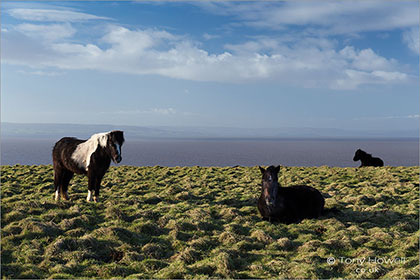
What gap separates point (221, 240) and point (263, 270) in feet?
6.95

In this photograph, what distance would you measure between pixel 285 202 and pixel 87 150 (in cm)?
806

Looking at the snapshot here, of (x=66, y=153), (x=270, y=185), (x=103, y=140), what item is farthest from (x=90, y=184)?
(x=270, y=185)

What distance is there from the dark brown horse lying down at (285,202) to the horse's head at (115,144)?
5457 millimetres

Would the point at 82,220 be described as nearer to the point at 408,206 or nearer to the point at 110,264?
the point at 110,264

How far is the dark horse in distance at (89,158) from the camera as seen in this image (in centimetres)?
1200

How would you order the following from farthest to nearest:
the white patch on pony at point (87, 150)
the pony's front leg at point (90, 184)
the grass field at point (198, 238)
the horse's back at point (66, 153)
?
the horse's back at point (66, 153) < the pony's front leg at point (90, 184) < the white patch on pony at point (87, 150) < the grass field at point (198, 238)

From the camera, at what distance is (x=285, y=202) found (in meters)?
11.1

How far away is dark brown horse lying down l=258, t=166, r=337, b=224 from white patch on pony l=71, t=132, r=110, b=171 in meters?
6.41

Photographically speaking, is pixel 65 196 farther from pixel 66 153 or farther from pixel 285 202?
pixel 285 202

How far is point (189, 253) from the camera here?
25.9ft

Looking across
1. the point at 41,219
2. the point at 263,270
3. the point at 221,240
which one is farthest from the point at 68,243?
the point at 263,270

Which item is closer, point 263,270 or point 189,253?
point 263,270

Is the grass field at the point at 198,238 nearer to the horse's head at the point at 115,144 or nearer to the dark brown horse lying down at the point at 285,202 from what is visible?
the dark brown horse lying down at the point at 285,202

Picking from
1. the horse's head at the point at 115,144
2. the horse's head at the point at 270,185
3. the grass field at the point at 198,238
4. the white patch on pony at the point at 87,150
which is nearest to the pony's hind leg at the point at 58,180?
the grass field at the point at 198,238
